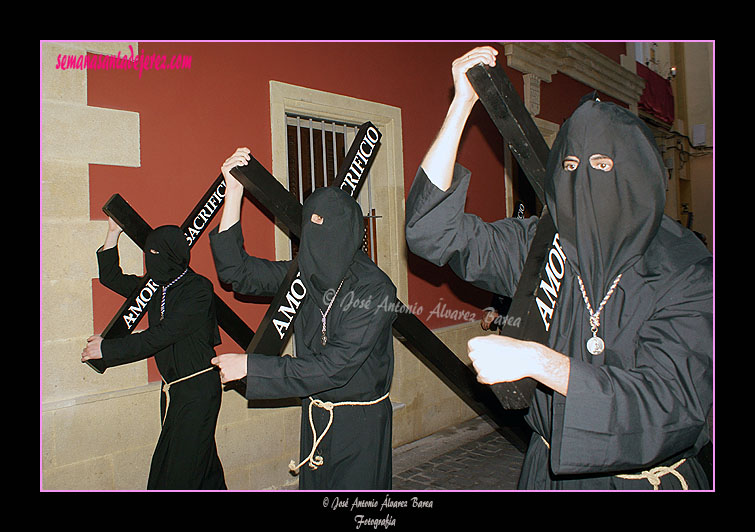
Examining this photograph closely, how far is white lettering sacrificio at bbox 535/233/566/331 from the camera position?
1.68 meters

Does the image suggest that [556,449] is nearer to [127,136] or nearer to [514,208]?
[127,136]

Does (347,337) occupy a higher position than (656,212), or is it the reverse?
(656,212)

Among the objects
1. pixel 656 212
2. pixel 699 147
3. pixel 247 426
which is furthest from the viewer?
pixel 699 147

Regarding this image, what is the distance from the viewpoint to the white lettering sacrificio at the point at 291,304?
10.1 ft

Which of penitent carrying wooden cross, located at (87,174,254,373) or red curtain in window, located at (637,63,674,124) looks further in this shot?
red curtain in window, located at (637,63,674,124)

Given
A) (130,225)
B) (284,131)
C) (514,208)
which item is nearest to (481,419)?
(514,208)

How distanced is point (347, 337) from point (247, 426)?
2.15 meters

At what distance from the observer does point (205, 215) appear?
13.0 feet

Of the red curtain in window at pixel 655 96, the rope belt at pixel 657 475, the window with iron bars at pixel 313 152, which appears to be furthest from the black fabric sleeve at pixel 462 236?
the red curtain in window at pixel 655 96

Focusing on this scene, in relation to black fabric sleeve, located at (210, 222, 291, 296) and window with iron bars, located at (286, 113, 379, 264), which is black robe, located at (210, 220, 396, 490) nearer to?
black fabric sleeve, located at (210, 222, 291, 296)

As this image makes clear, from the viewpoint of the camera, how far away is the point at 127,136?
3932 mm

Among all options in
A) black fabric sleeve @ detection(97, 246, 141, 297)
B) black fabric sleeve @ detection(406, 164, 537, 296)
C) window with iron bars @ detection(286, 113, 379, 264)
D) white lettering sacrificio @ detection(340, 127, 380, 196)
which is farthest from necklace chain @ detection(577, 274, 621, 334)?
window with iron bars @ detection(286, 113, 379, 264)

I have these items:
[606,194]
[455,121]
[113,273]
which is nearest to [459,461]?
[113,273]

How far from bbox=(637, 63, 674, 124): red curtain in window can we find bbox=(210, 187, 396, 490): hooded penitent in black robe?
10743 millimetres
